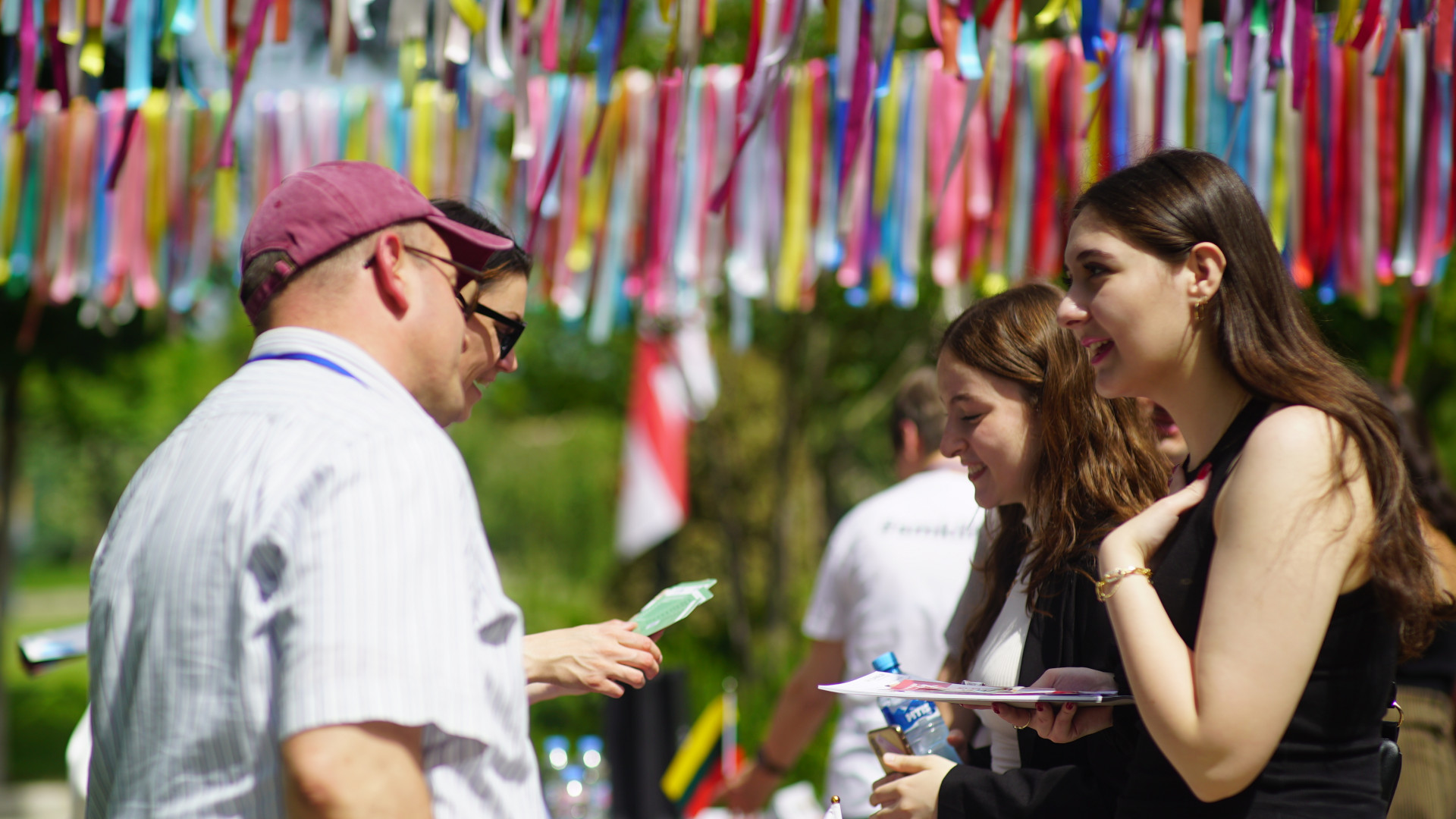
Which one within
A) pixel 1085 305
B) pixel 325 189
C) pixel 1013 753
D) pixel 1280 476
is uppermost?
pixel 325 189

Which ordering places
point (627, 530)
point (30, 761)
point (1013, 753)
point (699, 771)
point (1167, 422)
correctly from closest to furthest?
point (1013, 753), point (1167, 422), point (699, 771), point (627, 530), point (30, 761)

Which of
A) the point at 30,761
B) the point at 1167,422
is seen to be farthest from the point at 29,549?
the point at 1167,422

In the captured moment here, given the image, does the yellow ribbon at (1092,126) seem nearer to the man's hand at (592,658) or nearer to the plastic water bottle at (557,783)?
the man's hand at (592,658)

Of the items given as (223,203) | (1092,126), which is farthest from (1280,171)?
(223,203)

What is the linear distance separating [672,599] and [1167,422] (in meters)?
1.38

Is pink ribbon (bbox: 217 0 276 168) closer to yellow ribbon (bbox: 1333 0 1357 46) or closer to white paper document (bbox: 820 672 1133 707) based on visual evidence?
white paper document (bbox: 820 672 1133 707)

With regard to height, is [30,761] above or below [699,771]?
below

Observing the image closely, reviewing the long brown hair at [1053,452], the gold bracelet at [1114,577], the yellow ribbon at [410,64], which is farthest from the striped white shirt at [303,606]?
the yellow ribbon at [410,64]

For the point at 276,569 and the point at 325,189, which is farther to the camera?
the point at 325,189

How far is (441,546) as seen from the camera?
128 centimetres

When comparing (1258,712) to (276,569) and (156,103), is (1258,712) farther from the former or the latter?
(156,103)

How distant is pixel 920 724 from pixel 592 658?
560mm

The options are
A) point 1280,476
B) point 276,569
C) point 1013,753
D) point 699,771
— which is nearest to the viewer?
point 276,569

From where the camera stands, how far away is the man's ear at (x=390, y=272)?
1475mm
